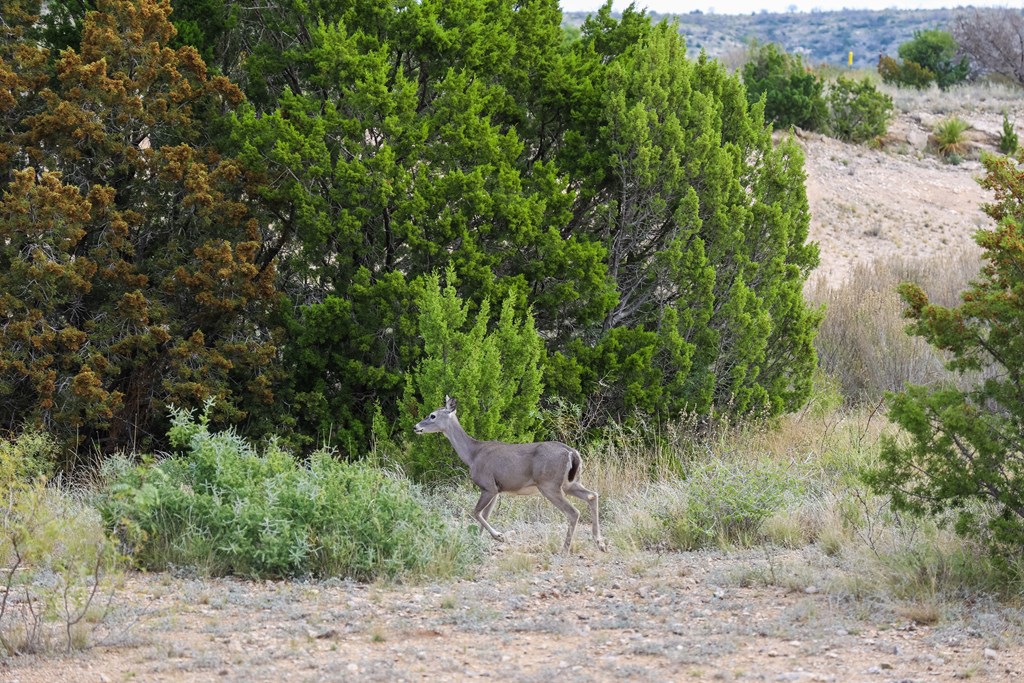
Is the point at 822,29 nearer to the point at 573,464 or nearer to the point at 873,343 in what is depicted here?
the point at 873,343

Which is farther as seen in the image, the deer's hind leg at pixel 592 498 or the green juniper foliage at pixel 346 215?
the green juniper foliage at pixel 346 215

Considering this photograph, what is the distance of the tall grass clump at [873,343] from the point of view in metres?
16.1

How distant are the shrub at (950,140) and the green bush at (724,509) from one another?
78.5 ft

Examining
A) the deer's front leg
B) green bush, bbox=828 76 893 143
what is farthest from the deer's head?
green bush, bbox=828 76 893 143

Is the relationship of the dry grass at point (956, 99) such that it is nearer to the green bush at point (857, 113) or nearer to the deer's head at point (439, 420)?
the green bush at point (857, 113)

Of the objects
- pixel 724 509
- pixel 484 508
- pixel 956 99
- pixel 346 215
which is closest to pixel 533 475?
pixel 484 508

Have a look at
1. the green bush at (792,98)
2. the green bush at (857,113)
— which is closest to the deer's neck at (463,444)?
the green bush at (792,98)

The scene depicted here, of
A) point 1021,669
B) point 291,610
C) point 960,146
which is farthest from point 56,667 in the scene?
point 960,146

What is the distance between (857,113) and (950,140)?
2.51 metres

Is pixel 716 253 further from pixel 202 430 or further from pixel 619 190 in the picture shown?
pixel 202 430

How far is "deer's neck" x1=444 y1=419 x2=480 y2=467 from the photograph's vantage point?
9.20 m

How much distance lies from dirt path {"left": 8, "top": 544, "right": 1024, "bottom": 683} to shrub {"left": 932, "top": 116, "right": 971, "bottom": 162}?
25.4 metres

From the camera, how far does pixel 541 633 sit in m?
6.83

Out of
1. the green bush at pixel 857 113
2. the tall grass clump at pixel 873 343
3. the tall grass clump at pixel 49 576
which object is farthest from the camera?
the green bush at pixel 857 113
